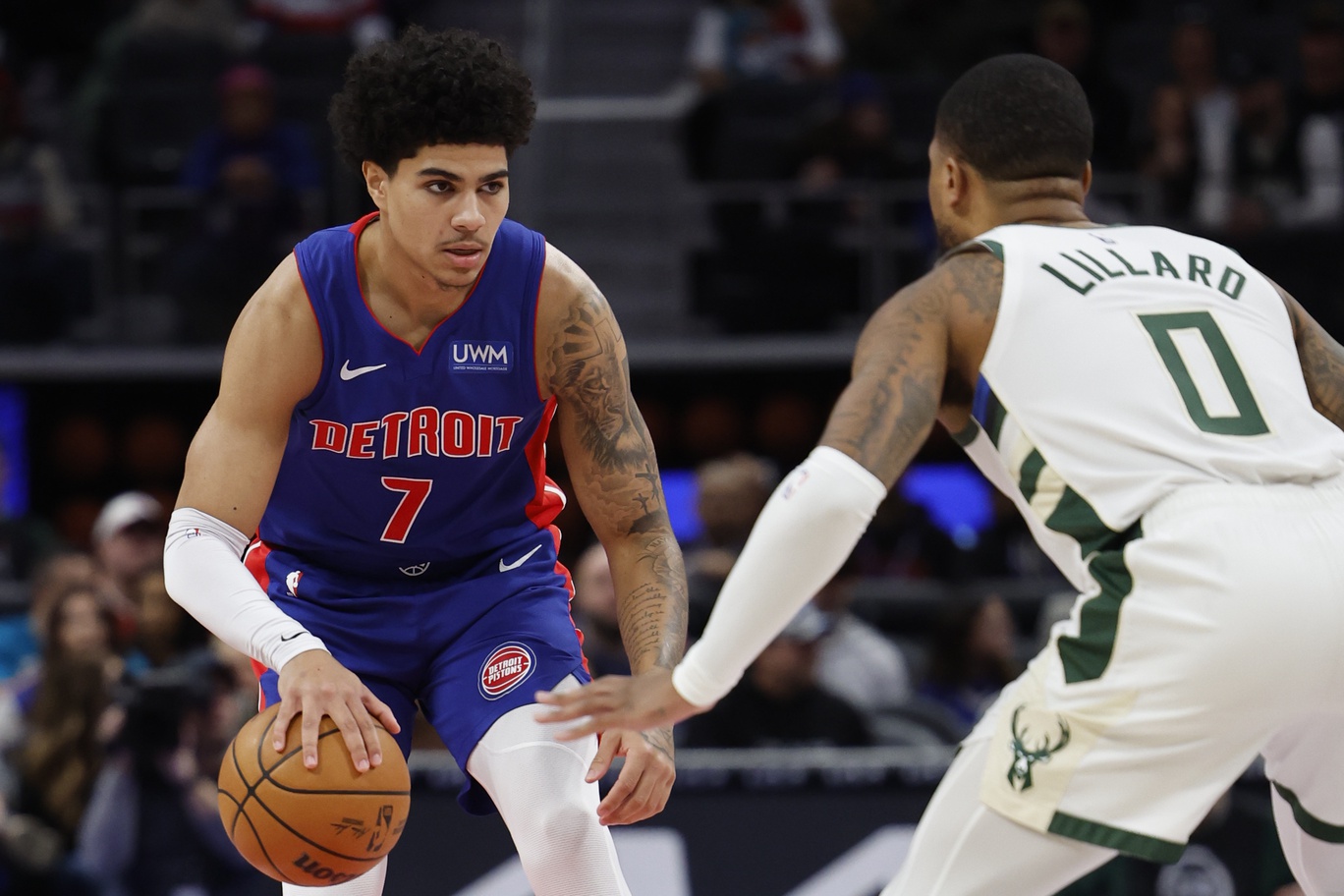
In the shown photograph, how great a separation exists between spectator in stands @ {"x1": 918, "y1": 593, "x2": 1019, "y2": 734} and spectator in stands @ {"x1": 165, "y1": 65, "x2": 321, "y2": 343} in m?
4.31

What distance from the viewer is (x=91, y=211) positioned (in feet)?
36.3

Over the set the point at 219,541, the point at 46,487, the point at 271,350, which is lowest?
the point at 46,487

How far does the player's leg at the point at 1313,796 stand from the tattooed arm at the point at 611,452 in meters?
1.25

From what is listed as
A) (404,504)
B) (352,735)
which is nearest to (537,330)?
(404,504)

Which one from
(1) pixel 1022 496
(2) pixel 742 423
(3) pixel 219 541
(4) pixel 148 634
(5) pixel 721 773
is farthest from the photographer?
(2) pixel 742 423

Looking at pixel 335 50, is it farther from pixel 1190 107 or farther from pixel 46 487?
pixel 1190 107

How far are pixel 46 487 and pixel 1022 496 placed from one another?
29.7 ft

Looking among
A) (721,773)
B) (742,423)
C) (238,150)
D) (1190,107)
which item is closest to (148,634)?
(721,773)

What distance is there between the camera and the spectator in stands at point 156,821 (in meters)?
6.28

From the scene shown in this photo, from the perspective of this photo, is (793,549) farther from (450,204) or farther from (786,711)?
(786,711)

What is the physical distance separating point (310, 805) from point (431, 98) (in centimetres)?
146

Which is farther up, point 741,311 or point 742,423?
point 741,311

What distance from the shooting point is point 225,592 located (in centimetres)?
370

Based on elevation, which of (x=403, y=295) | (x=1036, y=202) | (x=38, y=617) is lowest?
(x=38, y=617)
